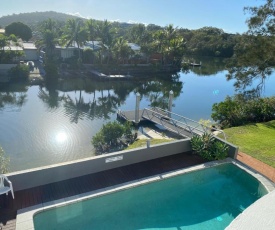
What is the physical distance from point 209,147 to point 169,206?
11.8 feet

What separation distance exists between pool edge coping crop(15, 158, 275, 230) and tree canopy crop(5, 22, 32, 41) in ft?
183

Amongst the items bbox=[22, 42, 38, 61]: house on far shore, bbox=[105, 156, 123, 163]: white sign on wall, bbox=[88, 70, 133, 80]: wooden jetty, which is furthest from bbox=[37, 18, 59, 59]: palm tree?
bbox=[105, 156, 123, 163]: white sign on wall

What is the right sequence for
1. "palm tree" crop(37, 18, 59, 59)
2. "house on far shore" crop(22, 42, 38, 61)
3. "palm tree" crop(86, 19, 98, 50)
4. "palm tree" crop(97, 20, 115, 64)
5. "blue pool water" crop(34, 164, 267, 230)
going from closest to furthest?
"blue pool water" crop(34, 164, 267, 230) < "palm tree" crop(97, 20, 115, 64) < "palm tree" crop(86, 19, 98, 50) < "palm tree" crop(37, 18, 59, 59) < "house on far shore" crop(22, 42, 38, 61)

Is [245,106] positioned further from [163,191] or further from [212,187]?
[163,191]

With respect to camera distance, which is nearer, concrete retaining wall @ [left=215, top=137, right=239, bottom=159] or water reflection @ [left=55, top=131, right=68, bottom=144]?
concrete retaining wall @ [left=215, top=137, right=239, bottom=159]

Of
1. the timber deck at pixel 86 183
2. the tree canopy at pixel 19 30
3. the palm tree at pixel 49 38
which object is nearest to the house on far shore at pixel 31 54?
the palm tree at pixel 49 38

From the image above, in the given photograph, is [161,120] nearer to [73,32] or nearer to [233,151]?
[233,151]

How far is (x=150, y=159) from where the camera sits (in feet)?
30.7

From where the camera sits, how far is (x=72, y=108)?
20.5 meters

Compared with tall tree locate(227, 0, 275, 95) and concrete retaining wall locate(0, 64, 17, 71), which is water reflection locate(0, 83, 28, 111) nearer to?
concrete retaining wall locate(0, 64, 17, 71)

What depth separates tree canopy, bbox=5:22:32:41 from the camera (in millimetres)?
52531

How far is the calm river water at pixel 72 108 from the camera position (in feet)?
41.0

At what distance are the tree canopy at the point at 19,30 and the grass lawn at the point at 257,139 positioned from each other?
177 feet

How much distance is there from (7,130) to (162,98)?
52.2 ft
